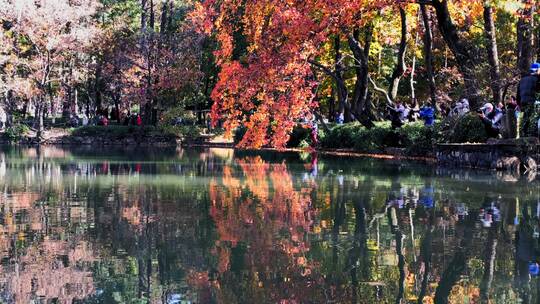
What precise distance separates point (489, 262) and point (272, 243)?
7.33ft

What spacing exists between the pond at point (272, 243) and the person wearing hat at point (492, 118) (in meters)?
5.41

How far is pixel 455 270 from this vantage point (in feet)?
21.6

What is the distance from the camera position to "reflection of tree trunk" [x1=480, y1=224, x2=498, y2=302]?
583 cm

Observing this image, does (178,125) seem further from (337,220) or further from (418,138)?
(337,220)

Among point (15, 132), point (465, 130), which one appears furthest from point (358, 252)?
point (15, 132)

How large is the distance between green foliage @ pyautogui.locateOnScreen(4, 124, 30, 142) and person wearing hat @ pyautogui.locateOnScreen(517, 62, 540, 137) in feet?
124

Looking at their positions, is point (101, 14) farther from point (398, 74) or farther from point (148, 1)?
point (398, 74)

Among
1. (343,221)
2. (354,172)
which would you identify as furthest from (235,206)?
(354,172)

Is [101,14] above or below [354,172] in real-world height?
above

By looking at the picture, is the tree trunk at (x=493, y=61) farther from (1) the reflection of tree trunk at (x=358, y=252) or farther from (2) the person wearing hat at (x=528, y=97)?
(1) the reflection of tree trunk at (x=358, y=252)

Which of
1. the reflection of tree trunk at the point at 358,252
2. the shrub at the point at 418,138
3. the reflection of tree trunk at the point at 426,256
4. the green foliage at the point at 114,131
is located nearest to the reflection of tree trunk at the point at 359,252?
the reflection of tree trunk at the point at 358,252

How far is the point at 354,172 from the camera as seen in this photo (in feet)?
60.8

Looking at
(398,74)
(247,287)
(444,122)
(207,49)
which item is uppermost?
(207,49)

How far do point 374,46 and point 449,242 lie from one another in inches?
1114
